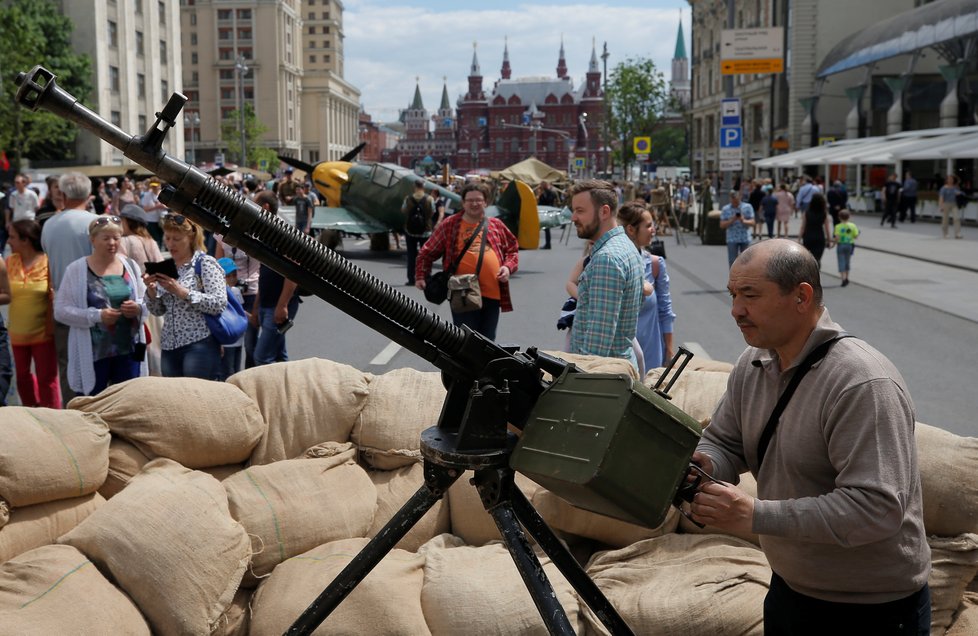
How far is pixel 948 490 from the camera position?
12.1 ft

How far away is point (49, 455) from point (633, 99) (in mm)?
56806

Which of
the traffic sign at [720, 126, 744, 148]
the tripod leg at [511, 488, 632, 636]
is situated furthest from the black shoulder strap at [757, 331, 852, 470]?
the traffic sign at [720, 126, 744, 148]

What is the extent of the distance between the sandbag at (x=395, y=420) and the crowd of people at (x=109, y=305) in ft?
7.14

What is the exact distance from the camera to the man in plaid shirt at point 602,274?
502 centimetres

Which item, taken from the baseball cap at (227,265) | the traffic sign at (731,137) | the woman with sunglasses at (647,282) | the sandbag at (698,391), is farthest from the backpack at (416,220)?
the sandbag at (698,391)

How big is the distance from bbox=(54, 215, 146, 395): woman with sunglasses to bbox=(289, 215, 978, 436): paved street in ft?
11.6

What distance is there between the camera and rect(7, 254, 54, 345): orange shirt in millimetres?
6973

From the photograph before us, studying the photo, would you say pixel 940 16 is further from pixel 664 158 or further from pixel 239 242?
pixel 664 158

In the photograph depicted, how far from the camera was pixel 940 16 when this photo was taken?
40.7 meters

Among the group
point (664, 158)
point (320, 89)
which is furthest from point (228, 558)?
point (320, 89)

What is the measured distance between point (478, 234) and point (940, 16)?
1566 inches

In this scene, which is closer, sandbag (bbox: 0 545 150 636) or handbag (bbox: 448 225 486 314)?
sandbag (bbox: 0 545 150 636)

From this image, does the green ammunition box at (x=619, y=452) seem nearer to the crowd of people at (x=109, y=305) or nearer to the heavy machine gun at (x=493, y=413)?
the heavy machine gun at (x=493, y=413)

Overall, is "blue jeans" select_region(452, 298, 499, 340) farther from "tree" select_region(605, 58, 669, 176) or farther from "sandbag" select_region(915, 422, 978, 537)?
"tree" select_region(605, 58, 669, 176)
